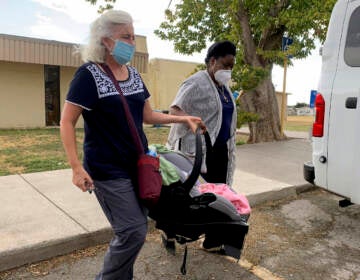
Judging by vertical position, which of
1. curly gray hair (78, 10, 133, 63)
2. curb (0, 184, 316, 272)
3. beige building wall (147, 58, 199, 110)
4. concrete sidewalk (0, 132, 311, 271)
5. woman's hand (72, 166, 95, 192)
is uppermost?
beige building wall (147, 58, 199, 110)

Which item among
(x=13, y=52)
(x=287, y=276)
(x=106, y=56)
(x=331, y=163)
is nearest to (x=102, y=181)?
(x=106, y=56)

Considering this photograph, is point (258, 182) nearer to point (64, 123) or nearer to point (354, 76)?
point (354, 76)

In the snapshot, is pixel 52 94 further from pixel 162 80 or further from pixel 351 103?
pixel 351 103

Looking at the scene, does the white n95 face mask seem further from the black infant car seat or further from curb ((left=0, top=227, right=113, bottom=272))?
curb ((left=0, top=227, right=113, bottom=272))

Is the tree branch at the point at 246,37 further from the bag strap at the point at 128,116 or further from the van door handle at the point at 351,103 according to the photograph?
the bag strap at the point at 128,116

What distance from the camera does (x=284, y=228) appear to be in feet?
12.7

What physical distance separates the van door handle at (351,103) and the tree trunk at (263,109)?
6.29m

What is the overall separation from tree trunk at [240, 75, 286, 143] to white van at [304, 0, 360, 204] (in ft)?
19.6

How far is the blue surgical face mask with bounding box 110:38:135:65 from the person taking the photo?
210 cm

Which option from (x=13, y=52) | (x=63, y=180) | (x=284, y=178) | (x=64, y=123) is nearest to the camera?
(x=64, y=123)

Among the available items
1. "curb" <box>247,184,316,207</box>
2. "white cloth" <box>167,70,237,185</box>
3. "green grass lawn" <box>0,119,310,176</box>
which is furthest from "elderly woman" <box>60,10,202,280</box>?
"green grass lawn" <box>0,119,310,176</box>

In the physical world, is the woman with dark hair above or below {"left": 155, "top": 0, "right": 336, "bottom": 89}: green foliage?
below

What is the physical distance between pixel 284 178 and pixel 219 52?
3.17m

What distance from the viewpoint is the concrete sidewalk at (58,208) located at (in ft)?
9.76
